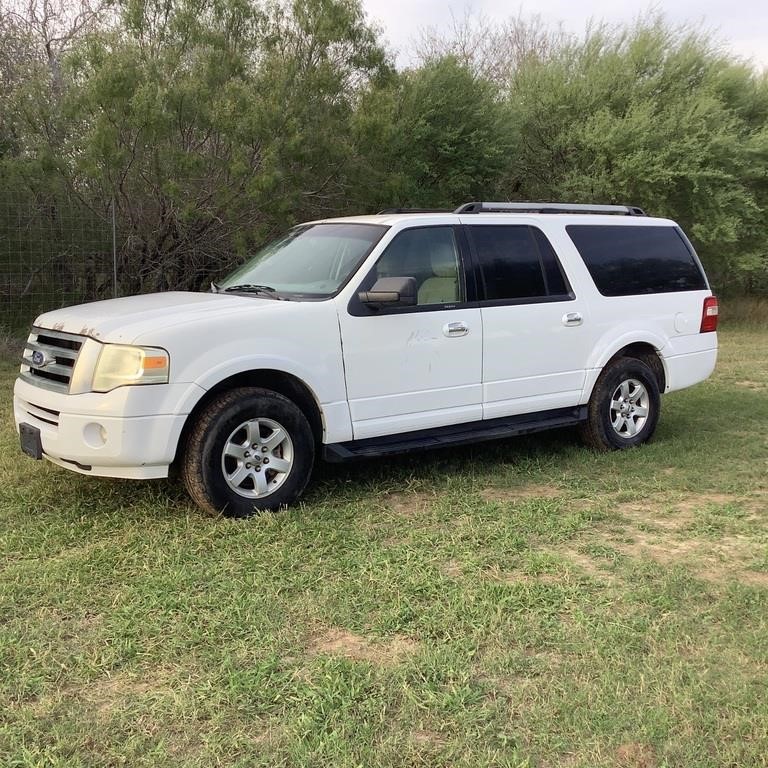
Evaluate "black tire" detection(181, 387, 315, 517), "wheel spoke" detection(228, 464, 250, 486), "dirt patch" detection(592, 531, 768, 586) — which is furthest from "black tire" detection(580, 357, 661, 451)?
"wheel spoke" detection(228, 464, 250, 486)

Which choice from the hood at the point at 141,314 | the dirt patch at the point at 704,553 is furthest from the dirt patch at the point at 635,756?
the hood at the point at 141,314

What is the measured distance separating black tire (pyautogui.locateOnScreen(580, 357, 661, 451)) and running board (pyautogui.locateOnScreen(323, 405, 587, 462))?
0.55 ft

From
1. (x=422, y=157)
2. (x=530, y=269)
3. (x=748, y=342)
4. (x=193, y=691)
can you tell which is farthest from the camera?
(x=748, y=342)

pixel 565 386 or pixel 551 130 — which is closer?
pixel 565 386

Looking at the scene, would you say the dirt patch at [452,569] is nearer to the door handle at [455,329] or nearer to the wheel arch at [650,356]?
the door handle at [455,329]

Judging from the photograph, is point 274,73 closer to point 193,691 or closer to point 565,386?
point 565,386

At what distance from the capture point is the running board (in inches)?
195

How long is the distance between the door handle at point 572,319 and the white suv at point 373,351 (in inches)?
0.6

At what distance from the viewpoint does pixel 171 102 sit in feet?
30.6

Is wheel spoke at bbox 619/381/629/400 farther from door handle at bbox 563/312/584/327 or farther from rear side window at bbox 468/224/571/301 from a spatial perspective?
rear side window at bbox 468/224/571/301

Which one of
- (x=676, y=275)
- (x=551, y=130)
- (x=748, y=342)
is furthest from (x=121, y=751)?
(x=551, y=130)

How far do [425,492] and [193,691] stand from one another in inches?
102

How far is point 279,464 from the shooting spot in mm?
4711

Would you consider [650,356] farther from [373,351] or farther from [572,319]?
[373,351]
